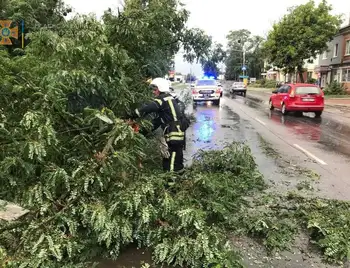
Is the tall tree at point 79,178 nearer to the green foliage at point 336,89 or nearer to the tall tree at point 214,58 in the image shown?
the tall tree at point 214,58

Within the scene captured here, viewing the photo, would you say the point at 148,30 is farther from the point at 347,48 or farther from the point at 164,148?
the point at 347,48

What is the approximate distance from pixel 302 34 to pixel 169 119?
3616 cm

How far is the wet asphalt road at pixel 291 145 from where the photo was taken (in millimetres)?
7066

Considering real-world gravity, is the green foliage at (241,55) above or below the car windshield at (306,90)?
above

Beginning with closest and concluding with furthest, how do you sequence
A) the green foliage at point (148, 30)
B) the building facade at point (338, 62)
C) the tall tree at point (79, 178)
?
the tall tree at point (79, 178)
the green foliage at point (148, 30)
the building facade at point (338, 62)

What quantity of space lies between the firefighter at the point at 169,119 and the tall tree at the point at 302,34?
114 ft

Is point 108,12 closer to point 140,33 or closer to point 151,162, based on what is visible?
point 140,33

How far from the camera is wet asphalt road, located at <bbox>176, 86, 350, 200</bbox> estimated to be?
278 inches

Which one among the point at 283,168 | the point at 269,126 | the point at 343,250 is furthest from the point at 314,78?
the point at 343,250

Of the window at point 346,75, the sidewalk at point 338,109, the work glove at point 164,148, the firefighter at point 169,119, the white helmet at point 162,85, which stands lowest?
the sidewalk at point 338,109

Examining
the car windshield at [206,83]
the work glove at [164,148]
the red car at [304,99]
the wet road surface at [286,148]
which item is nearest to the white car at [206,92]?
the car windshield at [206,83]

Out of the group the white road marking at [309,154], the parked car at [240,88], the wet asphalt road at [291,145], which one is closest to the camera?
the wet asphalt road at [291,145]

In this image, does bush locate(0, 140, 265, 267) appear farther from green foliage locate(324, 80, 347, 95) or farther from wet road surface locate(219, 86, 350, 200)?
green foliage locate(324, 80, 347, 95)

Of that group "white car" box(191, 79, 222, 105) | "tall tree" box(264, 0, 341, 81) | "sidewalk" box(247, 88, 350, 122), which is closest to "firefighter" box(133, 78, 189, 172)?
"sidewalk" box(247, 88, 350, 122)
